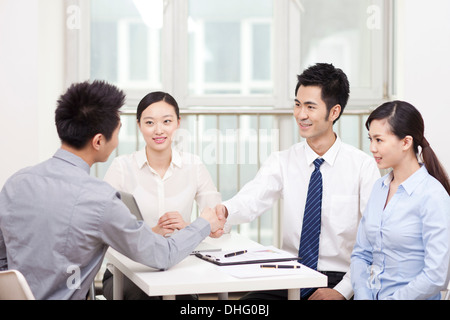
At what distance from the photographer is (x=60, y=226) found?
155cm

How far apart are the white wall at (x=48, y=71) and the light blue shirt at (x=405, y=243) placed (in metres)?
1.09

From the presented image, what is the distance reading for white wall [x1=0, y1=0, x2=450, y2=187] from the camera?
292 cm

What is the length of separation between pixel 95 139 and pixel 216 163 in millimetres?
2208

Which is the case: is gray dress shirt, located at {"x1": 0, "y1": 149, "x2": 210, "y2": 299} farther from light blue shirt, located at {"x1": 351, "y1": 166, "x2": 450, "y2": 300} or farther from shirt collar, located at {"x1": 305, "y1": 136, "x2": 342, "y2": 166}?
shirt collar, located at {"x1": 305, "y1": 136, "x2": 342, "y2": 166}

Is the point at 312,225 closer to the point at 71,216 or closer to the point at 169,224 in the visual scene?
the point at 169,224

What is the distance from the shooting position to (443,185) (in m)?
1.92

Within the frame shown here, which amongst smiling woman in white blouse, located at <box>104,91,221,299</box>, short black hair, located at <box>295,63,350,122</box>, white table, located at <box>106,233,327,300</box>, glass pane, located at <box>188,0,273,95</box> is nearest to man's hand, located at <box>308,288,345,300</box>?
white table, located at <box>106,233,327,300</box>

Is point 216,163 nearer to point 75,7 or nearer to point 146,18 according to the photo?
point 146,18

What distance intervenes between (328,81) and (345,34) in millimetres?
1513

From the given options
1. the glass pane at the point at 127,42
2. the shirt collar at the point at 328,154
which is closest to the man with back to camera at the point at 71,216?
the shirt collar at the point at 328,154

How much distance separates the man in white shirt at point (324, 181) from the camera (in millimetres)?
2316

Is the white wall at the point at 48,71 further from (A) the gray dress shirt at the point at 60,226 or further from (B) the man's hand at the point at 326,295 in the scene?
(A) the gray dress shirt at the point at 60,226

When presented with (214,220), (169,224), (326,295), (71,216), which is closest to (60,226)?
(71,216)
